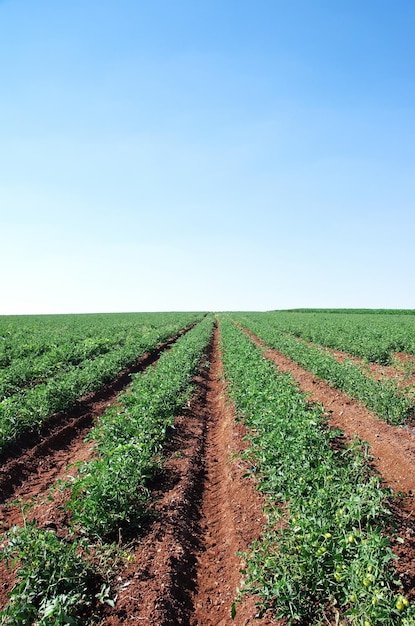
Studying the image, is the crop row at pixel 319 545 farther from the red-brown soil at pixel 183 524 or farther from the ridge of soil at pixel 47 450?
the ridge of soil at pixel 47 450

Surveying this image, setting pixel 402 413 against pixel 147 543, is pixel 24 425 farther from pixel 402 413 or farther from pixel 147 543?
pixel 402 413

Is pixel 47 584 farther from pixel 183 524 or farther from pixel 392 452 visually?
pixel 392 452

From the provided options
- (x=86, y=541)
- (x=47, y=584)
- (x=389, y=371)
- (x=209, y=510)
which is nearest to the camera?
(x=47, y=584)

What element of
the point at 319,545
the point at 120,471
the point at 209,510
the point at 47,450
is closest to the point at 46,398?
the point at 47,450

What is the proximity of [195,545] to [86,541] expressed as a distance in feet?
4.35

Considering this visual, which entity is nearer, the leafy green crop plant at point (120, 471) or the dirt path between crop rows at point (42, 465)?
the leafy green crop plant at point (120, 471)

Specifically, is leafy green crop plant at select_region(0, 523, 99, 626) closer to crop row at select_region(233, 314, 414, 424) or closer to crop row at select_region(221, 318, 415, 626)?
crop row at select_region(221, 318, 415, 626)

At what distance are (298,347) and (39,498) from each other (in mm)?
13038

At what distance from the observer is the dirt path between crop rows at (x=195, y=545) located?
141 inches

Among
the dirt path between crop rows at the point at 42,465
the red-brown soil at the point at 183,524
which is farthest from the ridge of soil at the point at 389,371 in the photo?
the dirt path between crop rows at the point at 42,465

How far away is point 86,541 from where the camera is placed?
13.9 feet

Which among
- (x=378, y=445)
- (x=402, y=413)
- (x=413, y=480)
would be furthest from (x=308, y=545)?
(x=402, y=413)

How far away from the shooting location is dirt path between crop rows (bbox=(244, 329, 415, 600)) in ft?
13.1

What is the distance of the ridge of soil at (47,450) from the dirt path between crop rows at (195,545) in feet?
6.99
